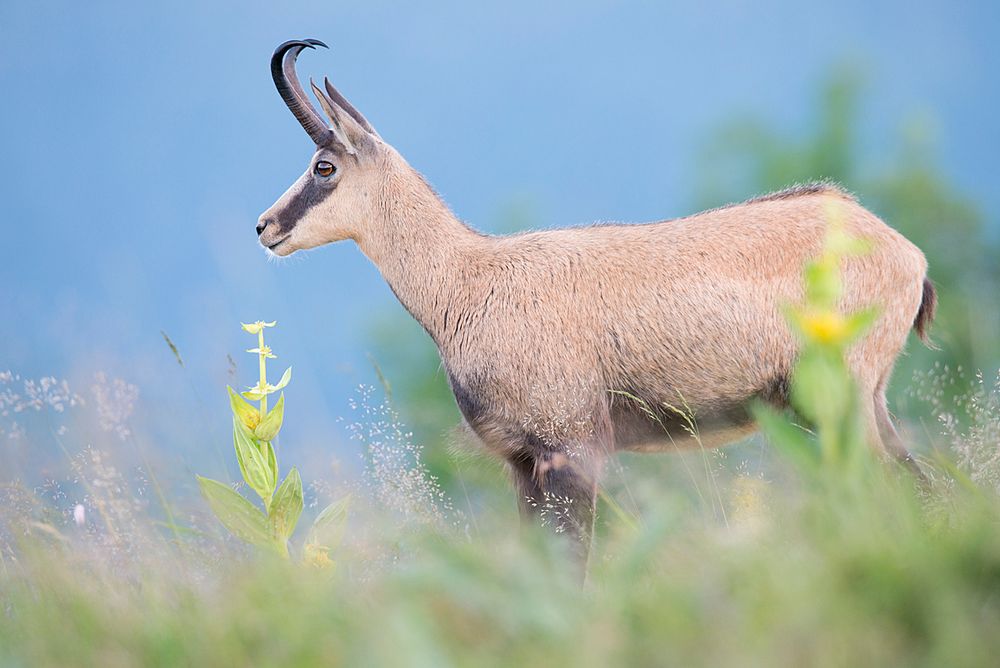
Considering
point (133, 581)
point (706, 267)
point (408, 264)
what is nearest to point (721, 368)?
point (706, 267)

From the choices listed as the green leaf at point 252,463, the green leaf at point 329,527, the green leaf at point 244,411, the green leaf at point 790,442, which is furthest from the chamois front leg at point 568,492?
the green leaf at point 790,442

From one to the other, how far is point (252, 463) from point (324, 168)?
206 centimetres

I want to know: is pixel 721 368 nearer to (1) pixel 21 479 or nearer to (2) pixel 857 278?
(2) pixel 857 278

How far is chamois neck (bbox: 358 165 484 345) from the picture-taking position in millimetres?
6000

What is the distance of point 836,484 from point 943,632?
1.76ft

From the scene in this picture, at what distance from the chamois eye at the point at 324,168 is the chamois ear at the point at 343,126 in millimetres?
135

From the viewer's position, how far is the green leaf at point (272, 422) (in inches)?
184

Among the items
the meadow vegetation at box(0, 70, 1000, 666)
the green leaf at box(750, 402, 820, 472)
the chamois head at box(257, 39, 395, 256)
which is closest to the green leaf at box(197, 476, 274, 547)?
the meadow vegetation at box(0, 70, 1000, 666)

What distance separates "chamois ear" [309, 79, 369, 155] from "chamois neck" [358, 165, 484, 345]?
12.3 inches

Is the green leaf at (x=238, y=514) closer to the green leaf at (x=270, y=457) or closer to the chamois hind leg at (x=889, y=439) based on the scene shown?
the green leaf at (x=270, y=457)

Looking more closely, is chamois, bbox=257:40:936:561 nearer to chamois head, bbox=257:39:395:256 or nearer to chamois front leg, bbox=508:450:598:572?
chamois front leg, bbox=508:450:598:572

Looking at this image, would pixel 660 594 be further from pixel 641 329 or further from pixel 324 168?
pixel 324 168

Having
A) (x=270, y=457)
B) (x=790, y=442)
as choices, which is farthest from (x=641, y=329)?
(x=790, y=442)

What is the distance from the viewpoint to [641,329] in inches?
217
